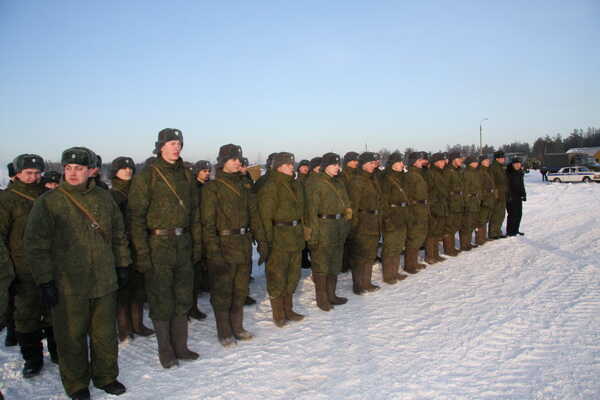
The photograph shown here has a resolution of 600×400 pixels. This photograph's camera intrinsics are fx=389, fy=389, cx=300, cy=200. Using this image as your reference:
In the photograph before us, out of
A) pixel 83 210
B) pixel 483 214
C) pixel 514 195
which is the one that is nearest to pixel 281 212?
pixel 83 210

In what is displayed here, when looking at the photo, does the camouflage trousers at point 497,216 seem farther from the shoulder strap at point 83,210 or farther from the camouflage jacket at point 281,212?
the shoulder strap at point 83,210

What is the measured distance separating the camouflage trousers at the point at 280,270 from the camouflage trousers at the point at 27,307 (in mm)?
2630

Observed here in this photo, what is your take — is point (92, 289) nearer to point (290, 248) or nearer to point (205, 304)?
point (290, 248)

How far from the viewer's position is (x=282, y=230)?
535cm

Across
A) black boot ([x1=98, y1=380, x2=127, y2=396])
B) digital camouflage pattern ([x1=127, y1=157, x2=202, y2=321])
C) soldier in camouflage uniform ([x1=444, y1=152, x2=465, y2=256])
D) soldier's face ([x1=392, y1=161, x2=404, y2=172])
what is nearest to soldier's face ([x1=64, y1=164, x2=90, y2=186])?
Answer: digital camouflage pattern ([x1=127, y1=157, x2=202, y2=321])

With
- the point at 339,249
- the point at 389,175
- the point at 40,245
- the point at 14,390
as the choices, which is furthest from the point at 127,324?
the point at 389,175

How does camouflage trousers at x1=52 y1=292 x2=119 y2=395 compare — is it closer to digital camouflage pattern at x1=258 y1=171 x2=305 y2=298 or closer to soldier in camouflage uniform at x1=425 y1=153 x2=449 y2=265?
digital camouflage pattern at x1=258 y1=171 x2=305 y2=298

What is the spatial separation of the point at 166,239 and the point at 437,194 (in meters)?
6.19

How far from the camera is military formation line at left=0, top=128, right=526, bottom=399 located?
3.62 m

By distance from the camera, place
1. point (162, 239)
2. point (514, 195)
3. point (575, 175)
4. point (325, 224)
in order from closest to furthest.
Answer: point (162, 239) → point (325, 224) → point (514, 195) → point (575, 175)

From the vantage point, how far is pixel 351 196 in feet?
22.1

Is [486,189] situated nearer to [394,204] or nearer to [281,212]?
[394,204]

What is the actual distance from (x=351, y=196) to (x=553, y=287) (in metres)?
3.34

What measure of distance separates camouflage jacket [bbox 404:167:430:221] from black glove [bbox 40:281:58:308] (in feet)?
19.7
